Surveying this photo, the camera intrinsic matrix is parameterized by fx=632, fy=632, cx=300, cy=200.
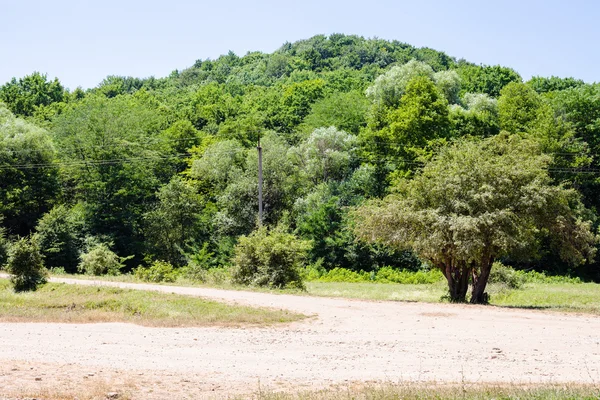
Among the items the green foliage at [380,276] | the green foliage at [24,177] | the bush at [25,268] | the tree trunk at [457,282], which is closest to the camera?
the tree trunk at [457,282]

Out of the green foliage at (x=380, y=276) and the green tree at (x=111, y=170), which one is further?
the green tree at (x=111, y=170)

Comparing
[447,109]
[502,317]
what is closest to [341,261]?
[447,109]

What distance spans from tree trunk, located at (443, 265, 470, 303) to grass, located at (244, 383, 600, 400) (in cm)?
1600

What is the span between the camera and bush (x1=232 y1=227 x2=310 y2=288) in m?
31.8

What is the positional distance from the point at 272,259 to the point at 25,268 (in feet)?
40.2

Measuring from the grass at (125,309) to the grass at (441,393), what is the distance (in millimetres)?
9862

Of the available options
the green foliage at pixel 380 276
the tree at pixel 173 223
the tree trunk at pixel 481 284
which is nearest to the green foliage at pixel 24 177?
the tree at pixel 173 223

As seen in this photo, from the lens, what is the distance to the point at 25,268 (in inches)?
1235

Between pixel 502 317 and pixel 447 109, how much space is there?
37320 millimetres

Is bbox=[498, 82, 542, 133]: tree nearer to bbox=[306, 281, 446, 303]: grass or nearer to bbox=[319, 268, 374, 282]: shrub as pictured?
bbox=[319, 268, 374, 282]: shrub

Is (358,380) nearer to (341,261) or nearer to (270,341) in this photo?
(270,341)

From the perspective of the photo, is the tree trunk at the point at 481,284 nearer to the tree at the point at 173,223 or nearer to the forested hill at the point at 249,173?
the forested hill at the point at 249,173

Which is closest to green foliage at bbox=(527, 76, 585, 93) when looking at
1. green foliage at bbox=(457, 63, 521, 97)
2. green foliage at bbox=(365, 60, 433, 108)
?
green foliage at bbox=(457, 63, 521, 97)

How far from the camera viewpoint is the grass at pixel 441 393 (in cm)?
998
